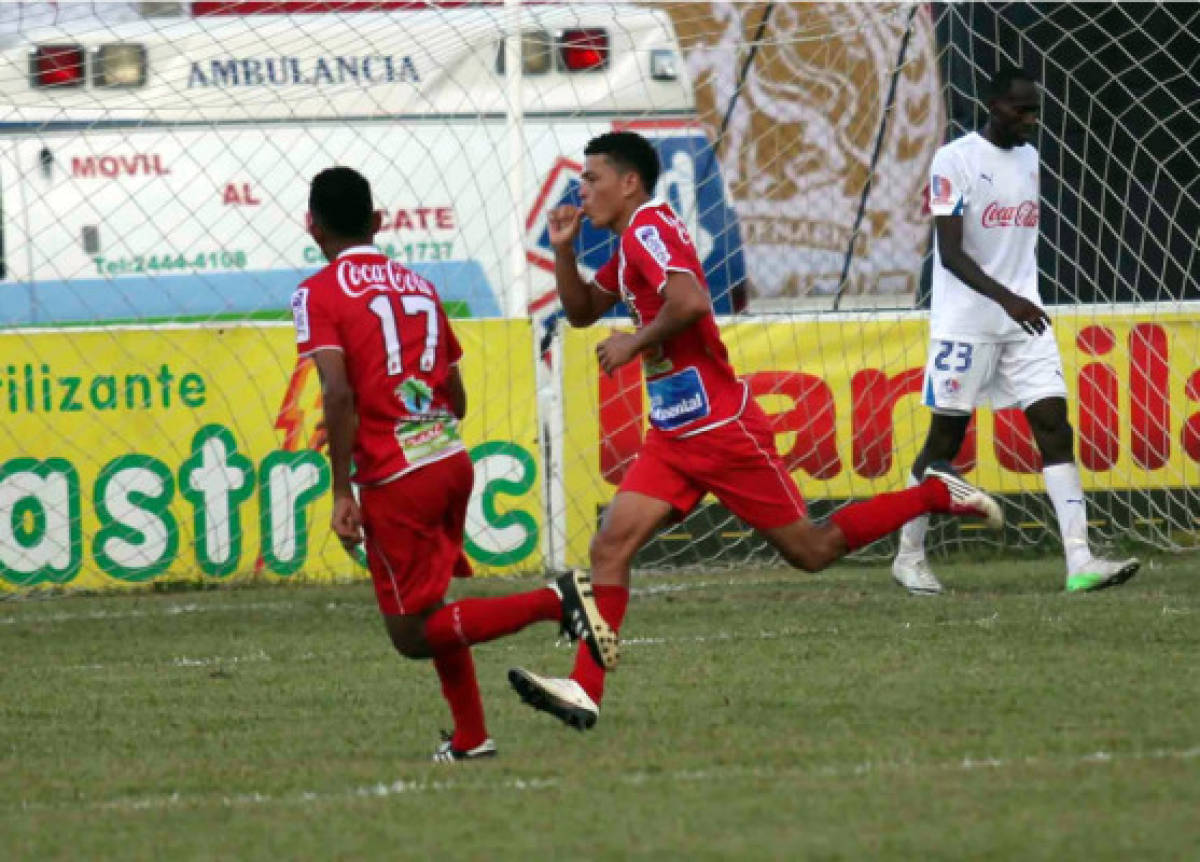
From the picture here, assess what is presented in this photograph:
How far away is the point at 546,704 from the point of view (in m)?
6.35

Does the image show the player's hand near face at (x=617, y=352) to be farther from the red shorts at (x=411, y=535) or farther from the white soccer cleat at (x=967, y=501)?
the white soccer cleat at (x=967, y=501)

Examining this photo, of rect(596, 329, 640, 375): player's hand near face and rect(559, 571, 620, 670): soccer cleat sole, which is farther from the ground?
rect(596, 329, 640, 375): player's hand near face

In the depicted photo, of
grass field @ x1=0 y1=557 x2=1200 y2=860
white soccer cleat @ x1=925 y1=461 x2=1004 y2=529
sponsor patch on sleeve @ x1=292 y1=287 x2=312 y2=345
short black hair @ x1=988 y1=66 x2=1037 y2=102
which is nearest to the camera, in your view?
grass field @ x1=0 y1=557 x2=1200 y2=860

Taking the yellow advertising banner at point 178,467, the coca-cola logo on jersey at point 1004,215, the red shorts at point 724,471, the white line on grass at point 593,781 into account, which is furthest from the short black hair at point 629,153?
the yellow advertising banner at point 178,467

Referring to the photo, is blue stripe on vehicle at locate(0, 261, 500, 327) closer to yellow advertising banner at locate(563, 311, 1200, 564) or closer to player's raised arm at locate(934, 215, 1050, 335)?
yellow advertising banner at locate(563, 311, 1200, 564)

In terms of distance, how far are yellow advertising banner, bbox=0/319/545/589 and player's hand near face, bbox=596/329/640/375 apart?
462cm

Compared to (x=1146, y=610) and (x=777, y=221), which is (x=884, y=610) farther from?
(x=777, y=221)

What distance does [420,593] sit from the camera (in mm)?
6195

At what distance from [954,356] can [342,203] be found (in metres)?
4.14

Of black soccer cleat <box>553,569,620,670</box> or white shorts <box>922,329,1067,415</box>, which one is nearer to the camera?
black soccer cleat <box>553,569,620,670</box>

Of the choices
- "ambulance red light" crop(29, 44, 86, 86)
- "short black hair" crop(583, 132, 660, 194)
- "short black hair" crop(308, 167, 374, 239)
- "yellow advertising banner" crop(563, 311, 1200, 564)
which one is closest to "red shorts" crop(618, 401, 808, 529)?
"short black hair" crop(583, 132, 660, 194)

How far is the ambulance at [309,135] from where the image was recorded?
39.5ft

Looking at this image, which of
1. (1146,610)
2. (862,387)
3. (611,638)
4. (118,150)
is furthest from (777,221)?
(611,638)

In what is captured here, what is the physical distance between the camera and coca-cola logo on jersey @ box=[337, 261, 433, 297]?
6.21 metres
